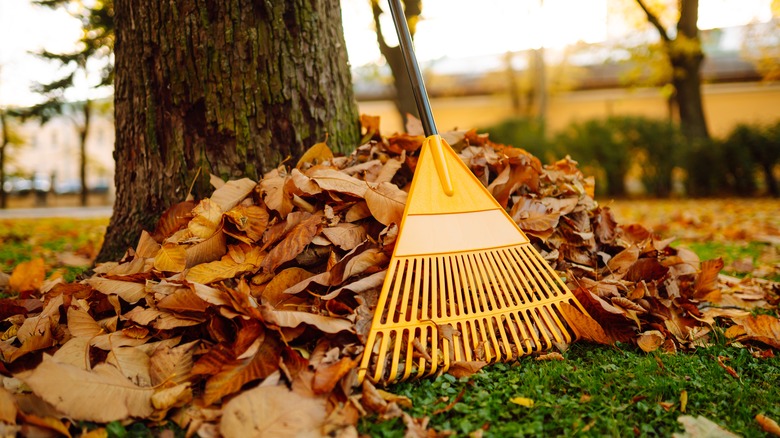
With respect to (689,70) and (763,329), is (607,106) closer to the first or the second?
(689,70)

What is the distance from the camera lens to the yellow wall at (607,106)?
17.1m

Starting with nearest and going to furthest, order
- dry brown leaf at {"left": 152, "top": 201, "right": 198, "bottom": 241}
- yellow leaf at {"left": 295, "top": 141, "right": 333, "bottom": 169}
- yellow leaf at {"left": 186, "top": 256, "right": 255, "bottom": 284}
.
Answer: yellow leaf at {"left": 186, "top": 256, "right": 255, "bottom": 284} < dry brown leaf at {"left": 152, "top": 201, "right": 198, "bottom": 241} < yellow leaf at {"left": 295, "top": 141, "right": 333, "bottom": 169}

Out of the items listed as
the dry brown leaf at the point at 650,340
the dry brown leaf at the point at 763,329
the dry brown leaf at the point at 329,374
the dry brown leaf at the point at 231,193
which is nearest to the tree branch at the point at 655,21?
the dry brown leaf at the point at 763,329

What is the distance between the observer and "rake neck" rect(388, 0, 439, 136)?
1.94 meters

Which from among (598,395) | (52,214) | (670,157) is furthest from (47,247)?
(670,157)

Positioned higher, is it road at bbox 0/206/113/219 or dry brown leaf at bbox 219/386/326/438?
dry brown leaf at bbox 219/386/326/438

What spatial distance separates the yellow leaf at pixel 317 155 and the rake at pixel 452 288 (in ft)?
1.41

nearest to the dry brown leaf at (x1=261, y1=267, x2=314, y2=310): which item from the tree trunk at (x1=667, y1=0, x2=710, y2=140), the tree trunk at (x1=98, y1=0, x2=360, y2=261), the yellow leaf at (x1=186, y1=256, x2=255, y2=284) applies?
the yellow leaf at (x1=186, y1=256, x2=255, y2=284)

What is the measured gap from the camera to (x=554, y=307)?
176 cm

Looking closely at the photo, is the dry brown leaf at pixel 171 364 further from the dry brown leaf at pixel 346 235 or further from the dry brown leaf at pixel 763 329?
the dry brown leaf at pixel 763 329

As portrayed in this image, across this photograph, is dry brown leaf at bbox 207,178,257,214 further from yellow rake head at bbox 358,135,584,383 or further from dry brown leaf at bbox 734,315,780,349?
dry brown leaf at bbox 734,315,780,349

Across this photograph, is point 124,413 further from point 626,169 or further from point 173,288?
point 626,169

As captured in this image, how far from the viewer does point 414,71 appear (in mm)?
1990

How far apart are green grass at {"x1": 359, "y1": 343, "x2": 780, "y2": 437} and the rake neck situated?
2.86 ft
